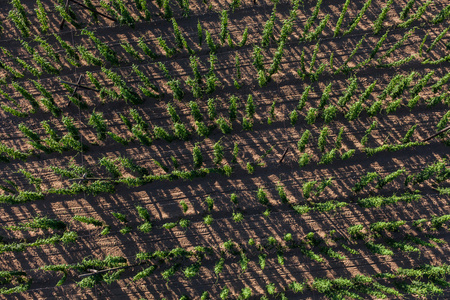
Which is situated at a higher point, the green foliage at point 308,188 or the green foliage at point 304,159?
the green foliage at point 304,159

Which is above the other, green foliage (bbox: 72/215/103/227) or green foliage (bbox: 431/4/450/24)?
green foliage (bbox: 431/4/450/24)

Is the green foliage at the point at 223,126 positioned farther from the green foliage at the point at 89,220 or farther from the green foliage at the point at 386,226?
the green foliage at the point at 386,226

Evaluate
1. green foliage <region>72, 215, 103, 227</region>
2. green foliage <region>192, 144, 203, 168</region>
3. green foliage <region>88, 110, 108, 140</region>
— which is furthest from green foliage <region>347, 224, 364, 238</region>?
green foliage <region>88, 110, 108, 140</region>

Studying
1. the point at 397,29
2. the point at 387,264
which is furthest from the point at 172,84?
the point at 387,264

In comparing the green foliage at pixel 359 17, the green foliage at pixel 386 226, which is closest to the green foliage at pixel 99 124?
the green foliage at pixel 359 17

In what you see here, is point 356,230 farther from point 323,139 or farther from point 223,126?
point 223,126

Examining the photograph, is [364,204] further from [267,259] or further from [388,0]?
[388,0]

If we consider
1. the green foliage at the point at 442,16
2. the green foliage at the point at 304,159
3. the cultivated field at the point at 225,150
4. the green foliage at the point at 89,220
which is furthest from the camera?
the green foliage at the point at 442,16

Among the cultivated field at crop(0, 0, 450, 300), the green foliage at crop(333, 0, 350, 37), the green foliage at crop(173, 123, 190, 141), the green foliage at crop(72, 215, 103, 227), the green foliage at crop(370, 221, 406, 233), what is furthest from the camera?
the green foliage at crop(333, 0, 350, 37)

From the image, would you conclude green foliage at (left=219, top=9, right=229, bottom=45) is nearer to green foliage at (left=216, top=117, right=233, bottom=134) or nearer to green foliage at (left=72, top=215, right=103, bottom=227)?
green foliage at (left=216, top=117, right=233, bottom=134)
